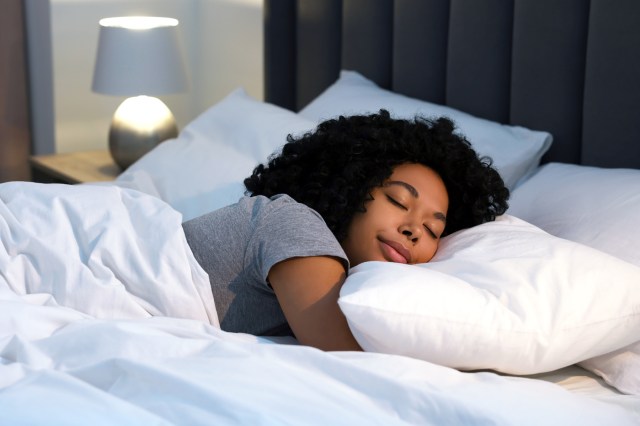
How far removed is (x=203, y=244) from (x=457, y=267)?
390 mm

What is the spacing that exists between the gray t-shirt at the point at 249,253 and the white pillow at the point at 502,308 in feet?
0.46

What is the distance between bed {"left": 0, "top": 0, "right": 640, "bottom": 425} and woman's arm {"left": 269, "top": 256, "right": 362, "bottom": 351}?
0.06 m

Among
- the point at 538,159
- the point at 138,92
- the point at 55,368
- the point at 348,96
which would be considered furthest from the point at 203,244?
the point at 138,92

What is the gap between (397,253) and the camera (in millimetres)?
1443

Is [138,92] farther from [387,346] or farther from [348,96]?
[387,346]

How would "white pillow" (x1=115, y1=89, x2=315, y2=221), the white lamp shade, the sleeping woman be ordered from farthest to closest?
the white lamp shade, "white pillow" (x1=115, y1=89, x2=315, y2=221), the sleeping woman

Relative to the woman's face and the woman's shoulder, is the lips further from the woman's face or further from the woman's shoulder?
the woman's shoulder

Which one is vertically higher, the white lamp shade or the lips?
the white lamp shade

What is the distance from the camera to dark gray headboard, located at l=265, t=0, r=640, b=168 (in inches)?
70.6

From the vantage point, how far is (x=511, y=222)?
61.4 inches

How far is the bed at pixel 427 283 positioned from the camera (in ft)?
3.52

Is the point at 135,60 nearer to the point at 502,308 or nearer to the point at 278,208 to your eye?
the point at 278,208

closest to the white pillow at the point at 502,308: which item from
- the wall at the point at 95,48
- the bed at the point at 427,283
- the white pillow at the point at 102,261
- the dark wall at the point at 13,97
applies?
the bed at the point at 427,283

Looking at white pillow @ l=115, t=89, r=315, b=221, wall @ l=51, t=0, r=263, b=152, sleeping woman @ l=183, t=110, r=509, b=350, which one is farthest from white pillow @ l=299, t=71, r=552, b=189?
wall @ l=51, t=0, r=263, b=152
